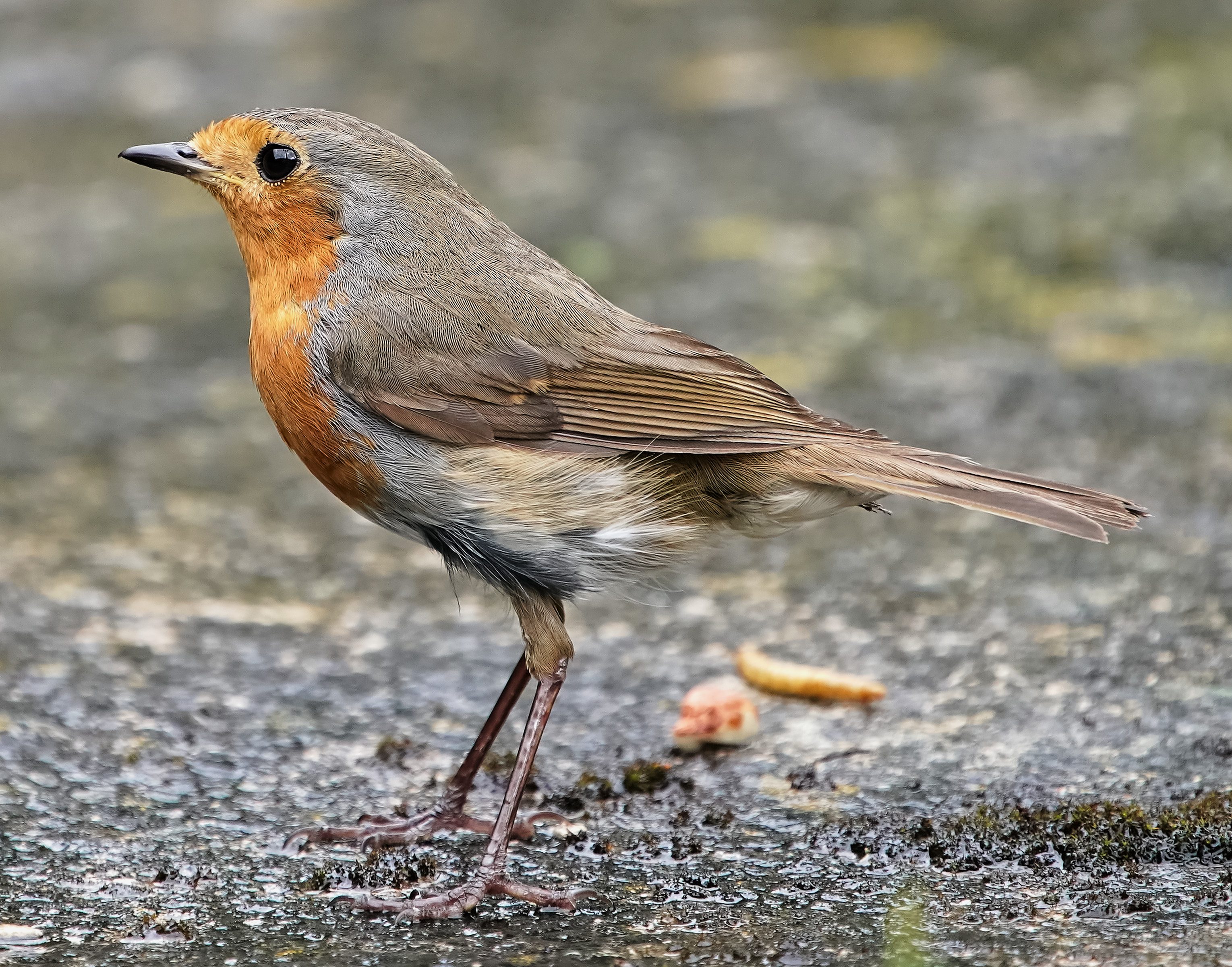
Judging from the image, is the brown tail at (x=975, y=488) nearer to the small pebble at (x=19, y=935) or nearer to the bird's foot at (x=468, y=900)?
the bird's foot at (x=468, y=900)

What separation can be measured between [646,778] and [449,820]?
45 centimetres

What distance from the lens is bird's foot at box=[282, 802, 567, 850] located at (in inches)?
133

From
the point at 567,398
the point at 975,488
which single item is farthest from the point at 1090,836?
the point at 567,398

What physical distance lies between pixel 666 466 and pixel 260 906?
1.35 meters

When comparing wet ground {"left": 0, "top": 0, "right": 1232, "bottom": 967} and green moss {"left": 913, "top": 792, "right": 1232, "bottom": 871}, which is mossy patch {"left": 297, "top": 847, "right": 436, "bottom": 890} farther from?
green moss {"left": 913, "top": 792, "right": 1232, "bottom": 871}

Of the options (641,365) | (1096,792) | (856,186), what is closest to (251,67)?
(856,186)

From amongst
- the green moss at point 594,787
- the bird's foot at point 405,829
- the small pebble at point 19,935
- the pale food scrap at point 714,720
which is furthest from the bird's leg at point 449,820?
the small pebble at point 19,935

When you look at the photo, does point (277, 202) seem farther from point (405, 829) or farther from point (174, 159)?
point (405, 829)

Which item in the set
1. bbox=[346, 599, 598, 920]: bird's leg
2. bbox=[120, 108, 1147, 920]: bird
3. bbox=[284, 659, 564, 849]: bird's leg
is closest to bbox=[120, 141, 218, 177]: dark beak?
bbox=[120, 108, 1147, 920]: bird

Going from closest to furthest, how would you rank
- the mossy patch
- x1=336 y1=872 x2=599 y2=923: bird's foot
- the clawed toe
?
x1=336 y1=872 x2=599 y2=923: bird's foot → the mossy patch → the clawed toe

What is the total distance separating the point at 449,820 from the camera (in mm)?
3562

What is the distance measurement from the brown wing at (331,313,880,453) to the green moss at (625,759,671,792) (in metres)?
0.72

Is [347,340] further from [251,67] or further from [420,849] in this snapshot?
[251,67]

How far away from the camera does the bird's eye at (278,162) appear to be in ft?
12.7
